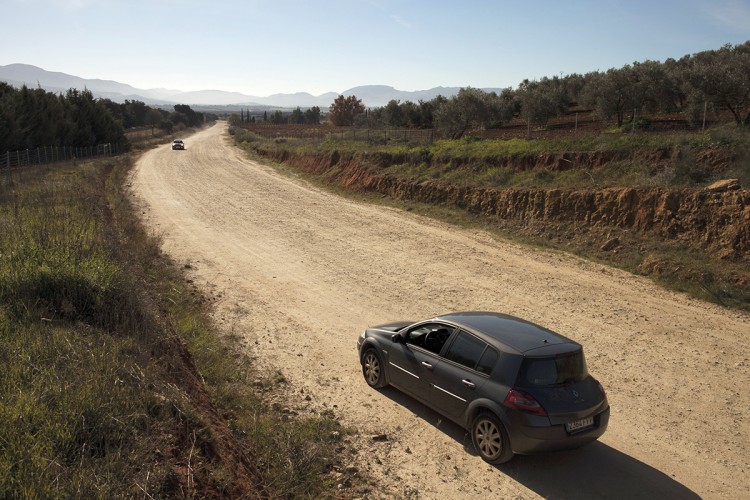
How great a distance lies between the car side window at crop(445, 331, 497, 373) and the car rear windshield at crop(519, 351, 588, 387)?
473 millimetres

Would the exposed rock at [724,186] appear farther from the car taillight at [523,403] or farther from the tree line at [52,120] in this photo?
the tree line at [52,120]

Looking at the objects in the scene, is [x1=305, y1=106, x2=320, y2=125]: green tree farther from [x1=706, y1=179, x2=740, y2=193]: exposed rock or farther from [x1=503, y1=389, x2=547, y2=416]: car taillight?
[x1=503, y1=389, x2=547, y2=416]: car taillight

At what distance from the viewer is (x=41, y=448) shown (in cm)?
415

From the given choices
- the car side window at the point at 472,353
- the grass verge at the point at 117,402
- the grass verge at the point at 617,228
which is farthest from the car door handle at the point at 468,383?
the grass verge at the point at 617,228

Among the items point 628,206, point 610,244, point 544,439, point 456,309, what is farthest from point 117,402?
point 628,206

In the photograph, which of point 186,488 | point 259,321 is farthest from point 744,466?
point 259,321

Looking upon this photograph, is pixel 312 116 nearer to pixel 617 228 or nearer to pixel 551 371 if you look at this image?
pixel 617 228

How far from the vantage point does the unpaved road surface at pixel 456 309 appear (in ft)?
21.3

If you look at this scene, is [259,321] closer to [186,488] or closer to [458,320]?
[458,320]

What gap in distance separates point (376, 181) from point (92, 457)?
24369mm

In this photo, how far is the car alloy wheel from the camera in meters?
8.55

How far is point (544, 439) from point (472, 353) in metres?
1.43

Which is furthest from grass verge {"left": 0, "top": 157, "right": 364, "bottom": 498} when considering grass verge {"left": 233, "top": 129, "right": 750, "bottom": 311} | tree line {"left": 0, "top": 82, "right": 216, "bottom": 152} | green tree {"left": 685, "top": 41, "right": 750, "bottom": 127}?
tree line {"left": 0, "top": 82, "right": 216, "bottom": 152}

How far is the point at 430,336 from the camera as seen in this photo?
780 cm
